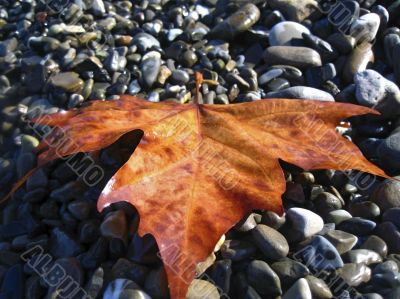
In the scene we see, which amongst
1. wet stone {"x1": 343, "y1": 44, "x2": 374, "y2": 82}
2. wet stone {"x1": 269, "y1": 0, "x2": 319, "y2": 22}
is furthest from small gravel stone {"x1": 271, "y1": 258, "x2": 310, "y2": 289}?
wet stone {"x1": 269, "y1": 0, "x2": 319, "y2": 22}

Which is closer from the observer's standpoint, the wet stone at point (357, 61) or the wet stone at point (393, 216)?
the wet stone at point (393, 216)

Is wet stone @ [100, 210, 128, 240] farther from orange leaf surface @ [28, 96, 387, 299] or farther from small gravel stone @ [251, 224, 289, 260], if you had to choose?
small gravel stone @ [251, 224, 289, 260]

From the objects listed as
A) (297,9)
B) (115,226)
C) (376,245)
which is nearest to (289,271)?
(376,245)

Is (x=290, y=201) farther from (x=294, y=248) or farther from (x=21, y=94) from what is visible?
(x=21, y=94)

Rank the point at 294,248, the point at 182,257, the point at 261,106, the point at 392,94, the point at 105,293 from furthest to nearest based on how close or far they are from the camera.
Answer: the point at 392,94
the point at 261,106
the point at 294,248
the point at 105,293
the point at 182,257

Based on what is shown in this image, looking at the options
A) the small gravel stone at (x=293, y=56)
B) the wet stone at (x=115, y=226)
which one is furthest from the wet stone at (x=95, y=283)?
the small gravel stone at (x=293, y=56)

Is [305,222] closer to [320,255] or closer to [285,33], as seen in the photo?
[320,255]

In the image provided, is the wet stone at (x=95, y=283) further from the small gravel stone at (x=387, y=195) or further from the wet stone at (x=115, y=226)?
the small gravel stone at (x=387, y=195)

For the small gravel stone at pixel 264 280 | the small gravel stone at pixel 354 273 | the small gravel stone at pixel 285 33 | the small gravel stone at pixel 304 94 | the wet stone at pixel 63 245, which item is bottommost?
the wet stone at pixel 63 245

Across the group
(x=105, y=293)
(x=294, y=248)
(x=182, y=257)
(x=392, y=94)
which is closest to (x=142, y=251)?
(x=105, y=293)
